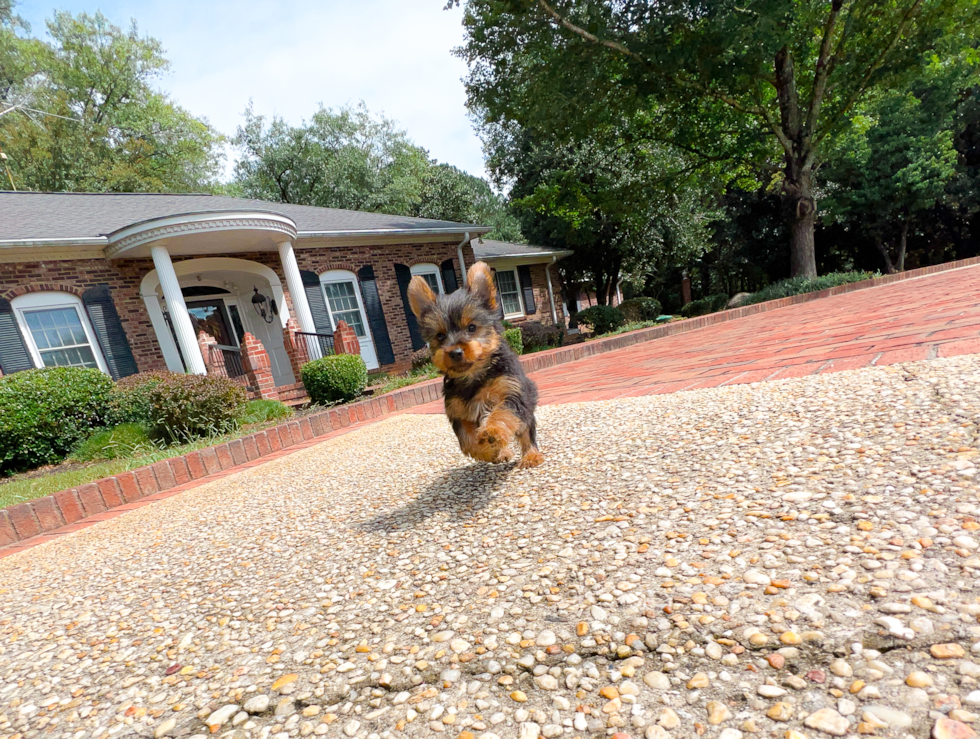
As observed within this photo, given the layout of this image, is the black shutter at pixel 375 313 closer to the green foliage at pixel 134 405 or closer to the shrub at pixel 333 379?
the shrub at pixel 333 379

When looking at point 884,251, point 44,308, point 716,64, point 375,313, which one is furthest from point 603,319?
point 44,308

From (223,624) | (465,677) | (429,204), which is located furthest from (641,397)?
(429,204)

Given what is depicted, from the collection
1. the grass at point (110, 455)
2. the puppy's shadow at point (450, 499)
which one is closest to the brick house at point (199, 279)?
the grass at point (110, 455)

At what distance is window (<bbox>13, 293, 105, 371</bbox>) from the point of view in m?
8.92

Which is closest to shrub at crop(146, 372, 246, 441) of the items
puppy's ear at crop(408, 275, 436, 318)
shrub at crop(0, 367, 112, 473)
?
shrub at crop(0, 367, 112, 473)

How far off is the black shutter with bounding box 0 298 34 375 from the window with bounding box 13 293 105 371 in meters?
0.09

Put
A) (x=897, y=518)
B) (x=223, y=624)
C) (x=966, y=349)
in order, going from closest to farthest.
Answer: (x=897, y=518) → (x=223, y=624) → (x=966, y=349)

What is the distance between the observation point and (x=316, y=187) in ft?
86.3

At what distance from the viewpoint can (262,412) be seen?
284 inches

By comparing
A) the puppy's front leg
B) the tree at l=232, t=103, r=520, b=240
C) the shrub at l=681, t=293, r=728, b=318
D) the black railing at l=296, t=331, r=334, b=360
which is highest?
the tree at l=232, t=103, r=520, b=240

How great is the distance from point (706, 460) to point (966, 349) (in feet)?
5.59

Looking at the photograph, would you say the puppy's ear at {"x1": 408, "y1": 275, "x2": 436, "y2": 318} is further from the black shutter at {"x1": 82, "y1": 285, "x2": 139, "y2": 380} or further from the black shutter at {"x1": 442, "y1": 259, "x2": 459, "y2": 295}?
the black shutter at {"x1": 442, "y1": 259, "x2": 459, "y2": 295}

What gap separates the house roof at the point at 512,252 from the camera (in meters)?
17.3

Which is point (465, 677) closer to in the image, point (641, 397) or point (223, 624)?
point (223, 624)
